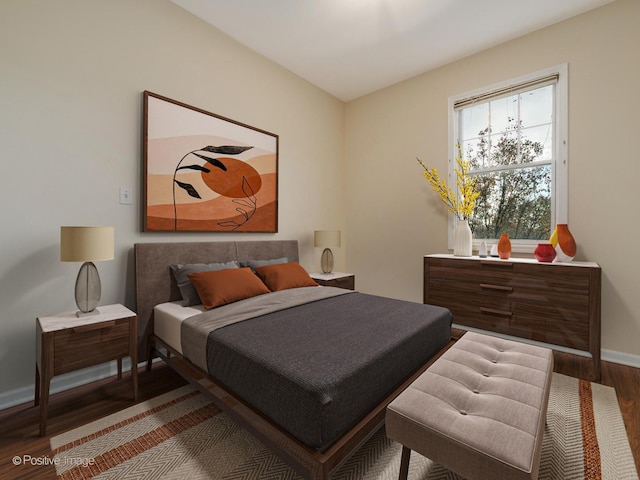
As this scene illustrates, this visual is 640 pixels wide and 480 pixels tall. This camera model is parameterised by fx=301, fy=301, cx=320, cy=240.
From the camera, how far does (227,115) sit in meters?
3.00

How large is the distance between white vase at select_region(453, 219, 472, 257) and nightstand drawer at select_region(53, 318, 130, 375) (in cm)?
296

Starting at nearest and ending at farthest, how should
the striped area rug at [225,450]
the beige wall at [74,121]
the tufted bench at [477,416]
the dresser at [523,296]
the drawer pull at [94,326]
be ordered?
the tufted bench at [477,416], the striped area rug at [225,450], the drawer pull at [94,326], the beige wall at [74,121], the dresser at [523,296]

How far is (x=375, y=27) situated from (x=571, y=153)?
2136mm

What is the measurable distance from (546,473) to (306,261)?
292cm

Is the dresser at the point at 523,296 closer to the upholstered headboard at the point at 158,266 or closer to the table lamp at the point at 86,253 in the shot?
the upholstered headboard at the point at 158,266

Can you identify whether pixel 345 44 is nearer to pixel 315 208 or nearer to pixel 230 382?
pixel 315 208

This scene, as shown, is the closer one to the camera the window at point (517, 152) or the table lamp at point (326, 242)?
the window at point (517, 152)

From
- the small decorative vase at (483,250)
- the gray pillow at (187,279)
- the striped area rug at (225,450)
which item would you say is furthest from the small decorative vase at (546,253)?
the gray pillow at (187,279)

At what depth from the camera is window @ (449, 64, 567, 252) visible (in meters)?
2.82

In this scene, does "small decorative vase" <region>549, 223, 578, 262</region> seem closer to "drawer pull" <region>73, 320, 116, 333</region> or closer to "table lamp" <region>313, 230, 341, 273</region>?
"table lamp" <region>313, 230, 341, 273</region>

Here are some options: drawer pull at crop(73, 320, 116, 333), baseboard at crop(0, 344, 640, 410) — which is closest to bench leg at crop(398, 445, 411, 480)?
drawer pull at crop(73, 320, 116, 333)

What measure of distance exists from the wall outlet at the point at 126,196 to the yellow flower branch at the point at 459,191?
301 centimetres

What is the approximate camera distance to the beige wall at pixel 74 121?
1.87m

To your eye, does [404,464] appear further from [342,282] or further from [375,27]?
[375,27]
